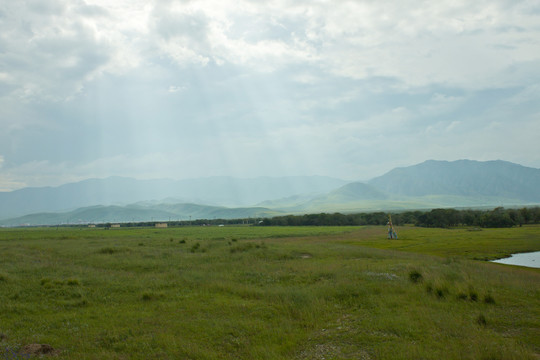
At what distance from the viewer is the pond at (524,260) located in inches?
1417

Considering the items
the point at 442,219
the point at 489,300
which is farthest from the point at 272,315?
the point at 442,219

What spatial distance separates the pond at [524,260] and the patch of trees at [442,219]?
213 ft

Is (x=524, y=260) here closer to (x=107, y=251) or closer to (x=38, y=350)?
(x=38, y=350)

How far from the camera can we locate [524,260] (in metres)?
38.6

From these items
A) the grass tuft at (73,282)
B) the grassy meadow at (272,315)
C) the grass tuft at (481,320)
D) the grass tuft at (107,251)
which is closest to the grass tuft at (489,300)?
the grassy meadow at (272,315)

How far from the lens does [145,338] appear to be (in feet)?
37.9

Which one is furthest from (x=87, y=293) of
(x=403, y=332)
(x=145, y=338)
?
(x=403, y=332)

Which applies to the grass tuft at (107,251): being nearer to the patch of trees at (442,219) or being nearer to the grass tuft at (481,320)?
the grass tuft at (481,320)

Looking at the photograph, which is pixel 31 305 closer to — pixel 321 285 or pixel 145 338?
Result: pixel 145 338

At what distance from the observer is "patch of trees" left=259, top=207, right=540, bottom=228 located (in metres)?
100

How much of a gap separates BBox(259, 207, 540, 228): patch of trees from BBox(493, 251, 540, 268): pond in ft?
213

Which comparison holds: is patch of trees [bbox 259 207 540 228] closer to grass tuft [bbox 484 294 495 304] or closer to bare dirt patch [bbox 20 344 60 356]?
grass tuft [bbox 484 294 495 304]

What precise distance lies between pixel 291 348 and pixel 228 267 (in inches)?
651

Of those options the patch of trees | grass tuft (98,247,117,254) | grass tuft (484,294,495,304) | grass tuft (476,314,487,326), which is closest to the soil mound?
grass tuft (476,314,487,326)
